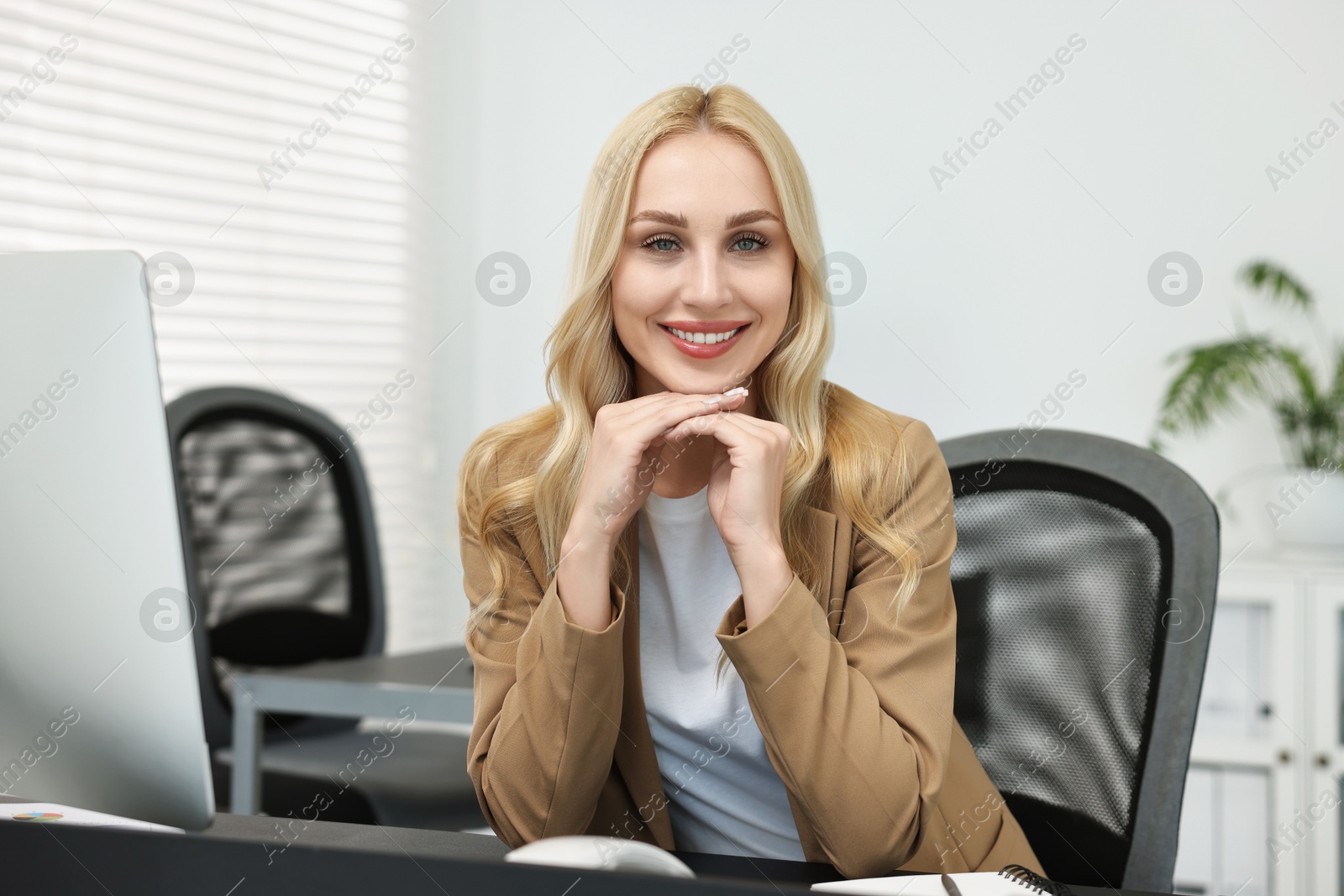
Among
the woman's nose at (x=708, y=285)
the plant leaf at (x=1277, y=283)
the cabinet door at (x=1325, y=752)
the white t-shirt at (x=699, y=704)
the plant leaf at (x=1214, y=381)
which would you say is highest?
the plant leaf at (x=1277, y=283)

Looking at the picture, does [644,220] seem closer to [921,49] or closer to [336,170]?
[921,49]

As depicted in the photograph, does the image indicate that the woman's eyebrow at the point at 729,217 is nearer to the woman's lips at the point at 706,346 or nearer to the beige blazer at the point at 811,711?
the woman's lips at the point at 706,346

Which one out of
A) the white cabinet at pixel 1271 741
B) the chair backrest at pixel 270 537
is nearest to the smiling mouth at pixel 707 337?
the chair backrest at pixel 270 537

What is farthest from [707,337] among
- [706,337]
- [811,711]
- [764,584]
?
[811,711]

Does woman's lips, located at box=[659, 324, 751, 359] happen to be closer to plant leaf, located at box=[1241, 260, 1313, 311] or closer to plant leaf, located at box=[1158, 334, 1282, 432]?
plant leaf, located at box=[1158, 334, 1282, 432]

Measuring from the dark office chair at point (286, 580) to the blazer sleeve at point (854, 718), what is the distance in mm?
1027

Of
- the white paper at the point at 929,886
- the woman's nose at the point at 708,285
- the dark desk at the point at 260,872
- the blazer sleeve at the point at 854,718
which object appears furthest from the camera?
the woman's nose at the point at 708,285

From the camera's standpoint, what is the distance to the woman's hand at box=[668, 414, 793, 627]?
3.38 ft

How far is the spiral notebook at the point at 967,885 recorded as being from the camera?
664mm

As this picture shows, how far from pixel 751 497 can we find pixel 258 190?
2.27 meters

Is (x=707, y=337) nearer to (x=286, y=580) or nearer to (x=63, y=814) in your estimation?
(x=63, y=814)

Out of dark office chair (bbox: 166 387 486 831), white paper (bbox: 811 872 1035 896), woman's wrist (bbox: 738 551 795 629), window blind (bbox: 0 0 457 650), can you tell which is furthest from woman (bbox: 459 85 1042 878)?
window blind (bbox: 0 0 457 650)

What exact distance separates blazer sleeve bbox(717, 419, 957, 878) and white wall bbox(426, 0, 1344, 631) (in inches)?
70.1

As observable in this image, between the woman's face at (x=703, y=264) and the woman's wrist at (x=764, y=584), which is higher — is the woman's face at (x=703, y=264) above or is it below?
above
